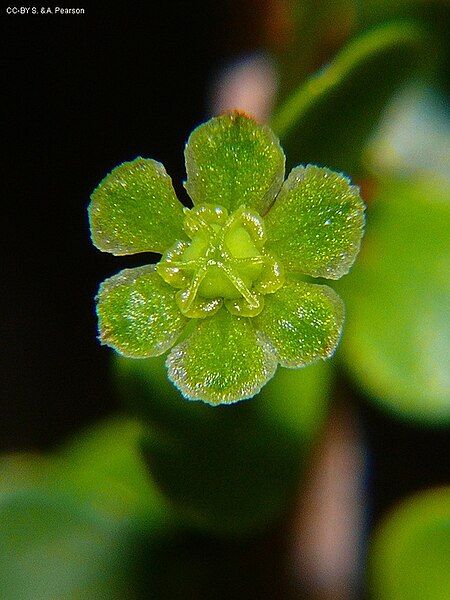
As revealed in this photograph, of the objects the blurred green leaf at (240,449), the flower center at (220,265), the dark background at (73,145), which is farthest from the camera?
the dark background at (73,145)

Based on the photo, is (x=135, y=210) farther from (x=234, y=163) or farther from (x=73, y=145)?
(x=73, y=145)

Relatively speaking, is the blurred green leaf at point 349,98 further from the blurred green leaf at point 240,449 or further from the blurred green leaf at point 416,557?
the blurred green leaf at point 416,557

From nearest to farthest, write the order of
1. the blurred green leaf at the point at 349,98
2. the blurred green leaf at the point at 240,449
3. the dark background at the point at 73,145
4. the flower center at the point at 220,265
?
the flower center at the point at 220,265, the blurred green leaf at the point at 349,98, the blurred green leaf at the point at 240,449, the dark background at the point at 73,145

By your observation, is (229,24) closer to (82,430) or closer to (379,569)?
(82,430)

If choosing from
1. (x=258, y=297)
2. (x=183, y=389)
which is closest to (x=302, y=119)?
(x=258, y=297)

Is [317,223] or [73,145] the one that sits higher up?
[73,145]

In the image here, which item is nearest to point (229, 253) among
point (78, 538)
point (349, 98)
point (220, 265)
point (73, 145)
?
point (220, 265)

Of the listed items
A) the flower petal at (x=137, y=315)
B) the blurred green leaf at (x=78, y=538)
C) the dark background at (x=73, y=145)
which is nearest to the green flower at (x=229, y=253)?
the flower petal at (x=137, y=315)
